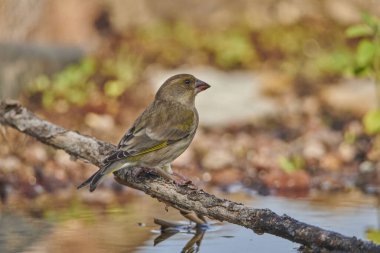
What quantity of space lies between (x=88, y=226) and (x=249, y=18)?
27.6ft

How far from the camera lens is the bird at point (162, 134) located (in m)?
5.89

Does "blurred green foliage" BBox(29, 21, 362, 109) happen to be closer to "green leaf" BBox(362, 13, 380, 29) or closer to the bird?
"green leaf" BBox(362, 13, 380, 29)

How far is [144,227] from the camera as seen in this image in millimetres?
6641

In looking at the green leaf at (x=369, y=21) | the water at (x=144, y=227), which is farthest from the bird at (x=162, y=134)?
the green leaf at (x=369, y=21)

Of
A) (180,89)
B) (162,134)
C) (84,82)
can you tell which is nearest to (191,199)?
(162,134)

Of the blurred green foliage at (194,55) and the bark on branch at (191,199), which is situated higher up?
the blurred green foliage at (194,55)

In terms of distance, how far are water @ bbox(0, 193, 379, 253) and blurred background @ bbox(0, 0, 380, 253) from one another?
16 millimetres

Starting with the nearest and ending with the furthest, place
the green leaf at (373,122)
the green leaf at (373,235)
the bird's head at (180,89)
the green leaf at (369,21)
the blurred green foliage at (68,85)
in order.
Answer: the green leaf at (373,235)
the bird's head at (180,89)
the green leaf at (369,21)
the green leaf at (373,122)
the blurred green foliage at (68,85)

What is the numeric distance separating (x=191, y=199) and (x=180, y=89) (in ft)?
4.53

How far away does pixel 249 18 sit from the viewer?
14.5m

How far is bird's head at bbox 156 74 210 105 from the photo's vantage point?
6797 millimetres

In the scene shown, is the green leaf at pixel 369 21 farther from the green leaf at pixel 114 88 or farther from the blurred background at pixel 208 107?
the green leaf at pixel 114 88

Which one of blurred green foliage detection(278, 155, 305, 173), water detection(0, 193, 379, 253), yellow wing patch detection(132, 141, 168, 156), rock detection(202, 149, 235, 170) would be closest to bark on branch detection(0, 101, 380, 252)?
yellow wing patch detection(132, 141, 168, 156)

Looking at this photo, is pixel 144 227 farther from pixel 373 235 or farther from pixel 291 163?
pixel 291 163
